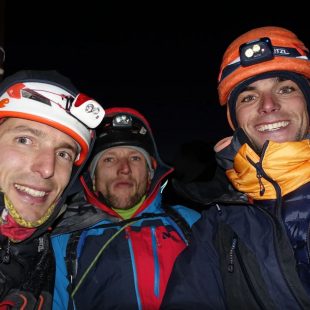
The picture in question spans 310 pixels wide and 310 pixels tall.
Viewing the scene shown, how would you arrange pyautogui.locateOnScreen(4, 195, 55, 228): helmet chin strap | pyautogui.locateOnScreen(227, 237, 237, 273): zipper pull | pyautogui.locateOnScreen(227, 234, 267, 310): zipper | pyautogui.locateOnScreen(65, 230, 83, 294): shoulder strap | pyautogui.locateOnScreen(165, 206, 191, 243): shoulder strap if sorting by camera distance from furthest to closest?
pyautogui.locateOnScreen(165, 206, 191, 243): shoulder strap
pyautogui.locateOnScreen(65, 230, 83, 294): shoulder strap
pyautogui.locateOnScreen(4, 195, 55, 228): helmet chin strap
pyautogui.locateOnScreen(227, 237, 237, 273): zipper pull
pyautogui.locateOnScreen(227, 234, 267, 310): zipper

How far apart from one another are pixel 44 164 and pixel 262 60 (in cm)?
173

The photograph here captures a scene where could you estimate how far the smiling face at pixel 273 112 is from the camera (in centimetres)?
209

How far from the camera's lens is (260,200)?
203 centimetres

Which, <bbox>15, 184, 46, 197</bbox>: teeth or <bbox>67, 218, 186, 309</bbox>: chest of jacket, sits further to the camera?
<bbox>67, 218, 186, 309</bbox>: chest of jacket

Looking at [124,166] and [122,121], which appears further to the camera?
[122,121]

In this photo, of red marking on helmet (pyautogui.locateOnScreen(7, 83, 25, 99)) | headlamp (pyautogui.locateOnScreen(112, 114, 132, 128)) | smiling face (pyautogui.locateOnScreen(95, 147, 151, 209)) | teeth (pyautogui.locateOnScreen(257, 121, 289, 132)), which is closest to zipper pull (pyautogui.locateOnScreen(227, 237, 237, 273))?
teeth (pyautogui.locateOnScreen(257, 121, 289, 132))

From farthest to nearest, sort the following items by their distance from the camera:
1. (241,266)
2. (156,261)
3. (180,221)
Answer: (180,221), (156,261), (241,266)

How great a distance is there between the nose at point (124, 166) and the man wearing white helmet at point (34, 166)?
3.73ft

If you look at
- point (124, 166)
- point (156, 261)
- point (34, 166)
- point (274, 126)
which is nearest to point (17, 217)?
point (34, 166)

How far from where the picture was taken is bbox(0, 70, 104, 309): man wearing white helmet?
2.04 meters

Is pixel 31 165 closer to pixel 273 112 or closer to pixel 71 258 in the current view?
pixel 71 258

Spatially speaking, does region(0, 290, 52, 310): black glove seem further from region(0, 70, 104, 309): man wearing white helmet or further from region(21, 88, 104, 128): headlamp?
region(21, 88, 104, 128): headlamp

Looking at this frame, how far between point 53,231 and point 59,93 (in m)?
1.25

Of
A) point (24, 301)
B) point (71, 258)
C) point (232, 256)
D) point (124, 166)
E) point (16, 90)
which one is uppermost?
point (16, 90)
